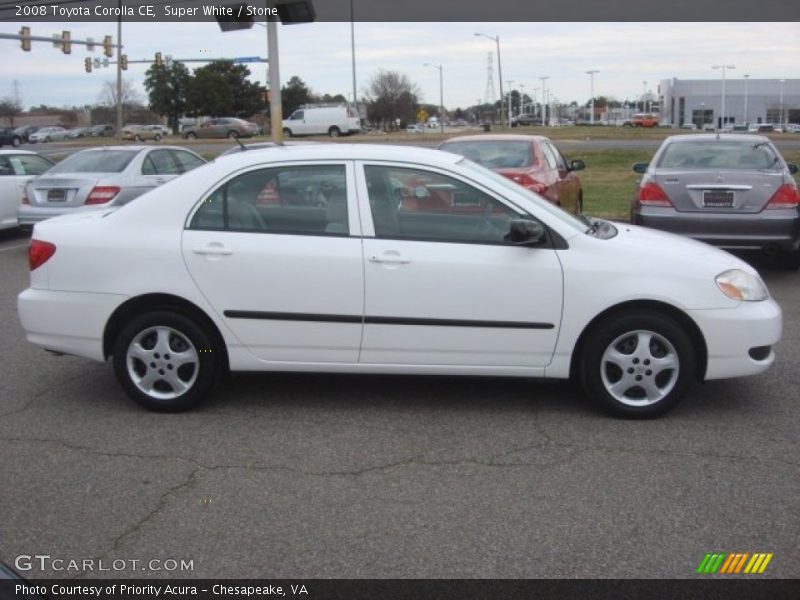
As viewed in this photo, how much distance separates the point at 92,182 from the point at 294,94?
249 feet

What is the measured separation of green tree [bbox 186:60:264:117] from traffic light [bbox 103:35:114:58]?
33191mm

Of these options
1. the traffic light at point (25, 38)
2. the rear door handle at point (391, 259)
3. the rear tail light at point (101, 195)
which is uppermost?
the traffic light at point (25, 38)

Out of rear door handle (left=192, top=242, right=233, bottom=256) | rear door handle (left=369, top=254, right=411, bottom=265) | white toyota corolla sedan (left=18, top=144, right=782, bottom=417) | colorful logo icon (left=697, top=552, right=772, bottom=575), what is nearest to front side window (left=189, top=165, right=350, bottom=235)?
white toyota corolla sedan (left=18, top=144, right=782, bottom=417)

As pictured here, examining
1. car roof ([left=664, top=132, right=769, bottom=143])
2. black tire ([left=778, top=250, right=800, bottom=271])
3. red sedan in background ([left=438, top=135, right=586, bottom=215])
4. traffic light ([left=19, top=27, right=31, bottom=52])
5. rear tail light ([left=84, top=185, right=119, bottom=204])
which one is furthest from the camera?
traffic light ([left=19, top=27, right=31, bottom=52])

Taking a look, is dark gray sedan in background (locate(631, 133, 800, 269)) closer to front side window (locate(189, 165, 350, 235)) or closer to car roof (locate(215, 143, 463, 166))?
car roof (locate(215, 143, 463, 166))

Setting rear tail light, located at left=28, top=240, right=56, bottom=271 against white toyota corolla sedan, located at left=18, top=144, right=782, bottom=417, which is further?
rear tail light, located at left=28, top=240, right=56, bottom=271

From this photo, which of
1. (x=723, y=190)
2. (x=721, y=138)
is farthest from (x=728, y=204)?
(x=721, y=138)

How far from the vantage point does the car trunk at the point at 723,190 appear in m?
9.23

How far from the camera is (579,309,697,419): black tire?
5.02 meters

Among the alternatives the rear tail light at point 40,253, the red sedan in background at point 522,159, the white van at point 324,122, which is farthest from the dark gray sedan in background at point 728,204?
the white van at point 324,122

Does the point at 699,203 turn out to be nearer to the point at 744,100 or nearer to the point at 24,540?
the point at 24,540

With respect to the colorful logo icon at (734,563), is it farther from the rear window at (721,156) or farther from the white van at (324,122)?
the white van at (324,122)

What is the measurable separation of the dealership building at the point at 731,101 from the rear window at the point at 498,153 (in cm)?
10213

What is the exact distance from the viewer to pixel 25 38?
36.5 m
